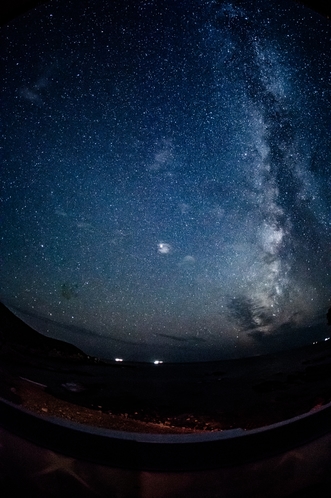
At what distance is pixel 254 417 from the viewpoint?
3.51 metres

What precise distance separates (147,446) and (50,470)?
755 millimetres

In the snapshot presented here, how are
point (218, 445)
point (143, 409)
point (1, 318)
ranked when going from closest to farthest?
point (218, 445) → point (1, 318) → point (143, 409)

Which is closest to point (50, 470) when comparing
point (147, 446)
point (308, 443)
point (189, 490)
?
point (147, 446)

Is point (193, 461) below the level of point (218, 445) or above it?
below

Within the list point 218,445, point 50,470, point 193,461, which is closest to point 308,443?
point 218,445

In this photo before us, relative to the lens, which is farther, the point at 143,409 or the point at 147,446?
the point at 143,409

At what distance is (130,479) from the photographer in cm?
236

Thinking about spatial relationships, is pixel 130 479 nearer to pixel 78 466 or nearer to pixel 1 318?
pixel 78 466

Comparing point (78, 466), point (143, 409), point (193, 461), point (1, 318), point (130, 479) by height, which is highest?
point (193, 461)

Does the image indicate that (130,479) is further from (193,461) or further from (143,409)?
(143,409)

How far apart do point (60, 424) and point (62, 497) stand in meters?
0.54

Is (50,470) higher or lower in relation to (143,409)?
higher

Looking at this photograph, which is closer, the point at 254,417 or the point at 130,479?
the point at 130,479

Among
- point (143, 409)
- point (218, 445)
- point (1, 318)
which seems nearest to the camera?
point (218, 445)
